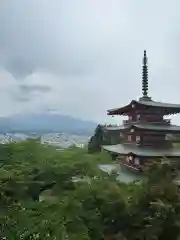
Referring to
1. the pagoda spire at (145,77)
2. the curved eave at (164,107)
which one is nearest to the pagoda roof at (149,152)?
the curved eave at (164,107)

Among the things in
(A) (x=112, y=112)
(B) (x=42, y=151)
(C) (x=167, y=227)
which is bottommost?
(C) (x=167, y=227)

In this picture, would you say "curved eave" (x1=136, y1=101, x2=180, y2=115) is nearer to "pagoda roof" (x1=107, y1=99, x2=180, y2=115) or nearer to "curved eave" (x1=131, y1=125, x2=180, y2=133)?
"pagoda roof" (x1=107, y1=99, x2=180, y2=115)

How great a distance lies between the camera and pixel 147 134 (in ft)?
61.4

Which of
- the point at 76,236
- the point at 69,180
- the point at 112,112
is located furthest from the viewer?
the point at 112,112

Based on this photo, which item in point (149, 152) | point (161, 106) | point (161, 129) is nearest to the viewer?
point (149, 152)

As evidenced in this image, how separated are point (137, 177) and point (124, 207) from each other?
565 cm

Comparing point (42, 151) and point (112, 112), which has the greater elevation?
point (112, 112)

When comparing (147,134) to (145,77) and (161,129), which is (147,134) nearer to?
(161,129)

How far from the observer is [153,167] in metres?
12.1

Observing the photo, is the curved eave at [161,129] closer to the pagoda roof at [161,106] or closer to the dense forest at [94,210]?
the pagoda roof at [161,106]

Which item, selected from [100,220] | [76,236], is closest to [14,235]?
[76,236]

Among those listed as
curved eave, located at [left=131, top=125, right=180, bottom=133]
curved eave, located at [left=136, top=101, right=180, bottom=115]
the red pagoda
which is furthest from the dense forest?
curved eave, located at [left=136, top=101, right=180, bottom=115]

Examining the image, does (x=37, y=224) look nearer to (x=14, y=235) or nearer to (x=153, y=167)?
(x=14, y=235)

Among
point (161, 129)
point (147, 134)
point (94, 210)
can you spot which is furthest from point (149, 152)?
point (94, 210)
